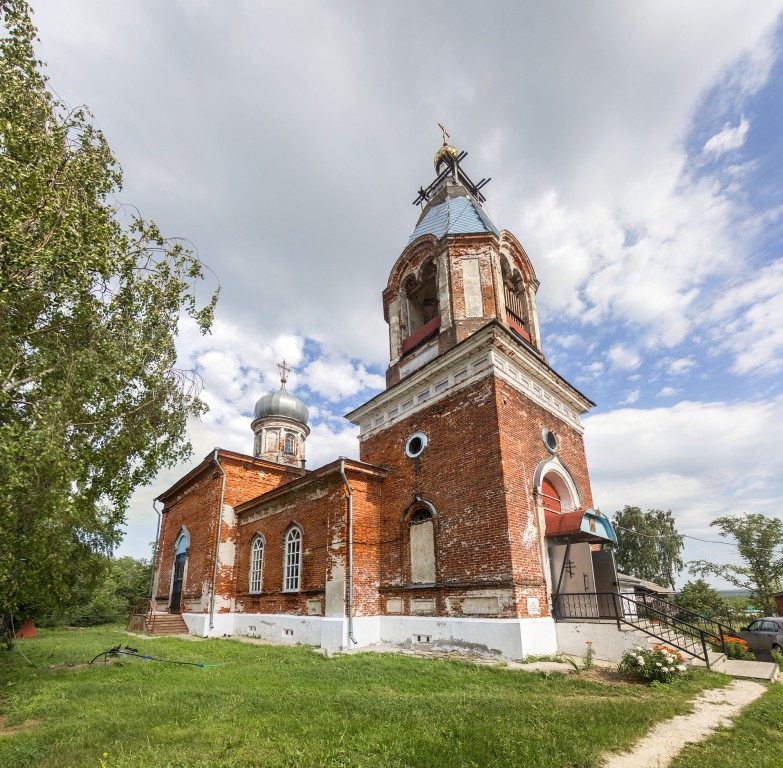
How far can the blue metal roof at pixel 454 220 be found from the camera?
46.2ft

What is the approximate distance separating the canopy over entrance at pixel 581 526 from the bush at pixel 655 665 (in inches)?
106

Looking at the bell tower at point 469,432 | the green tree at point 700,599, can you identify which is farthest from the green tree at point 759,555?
the bell tower at point 469,432

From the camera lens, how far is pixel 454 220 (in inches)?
569

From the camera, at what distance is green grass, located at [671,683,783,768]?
3980mm

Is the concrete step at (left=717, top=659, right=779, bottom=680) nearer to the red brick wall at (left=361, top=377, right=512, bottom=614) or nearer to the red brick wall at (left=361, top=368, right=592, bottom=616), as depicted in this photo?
the red brick wall at (left=361, top=368, right=592, bottom=616)

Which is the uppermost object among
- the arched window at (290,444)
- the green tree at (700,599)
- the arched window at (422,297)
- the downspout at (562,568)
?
the arched window at (422,297)

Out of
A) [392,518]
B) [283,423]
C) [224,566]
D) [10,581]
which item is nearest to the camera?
[10,581]

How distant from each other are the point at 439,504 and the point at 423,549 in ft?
3.80

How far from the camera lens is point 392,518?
12.2 m

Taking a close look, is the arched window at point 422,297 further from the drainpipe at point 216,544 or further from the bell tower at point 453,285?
the drainpipe at point 216,544

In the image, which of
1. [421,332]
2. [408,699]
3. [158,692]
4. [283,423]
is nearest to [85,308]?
[158,692]

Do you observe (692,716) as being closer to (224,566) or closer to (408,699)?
(408,699)

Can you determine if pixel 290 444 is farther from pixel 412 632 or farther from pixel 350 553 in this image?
pixel 412 632

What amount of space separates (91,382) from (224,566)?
1119cm
